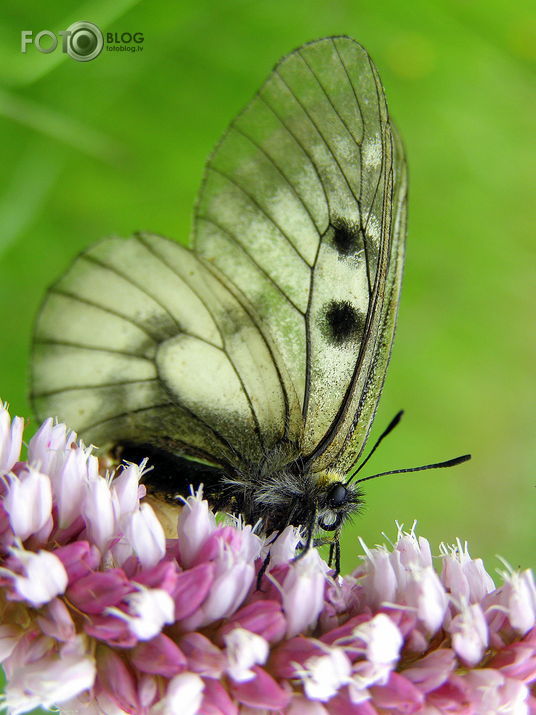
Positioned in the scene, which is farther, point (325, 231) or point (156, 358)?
point (156, 358)

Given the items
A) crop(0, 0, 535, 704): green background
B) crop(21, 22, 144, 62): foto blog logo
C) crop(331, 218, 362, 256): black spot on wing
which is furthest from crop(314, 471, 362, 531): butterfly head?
crop(21, 22, 144, 62): foto blog logo

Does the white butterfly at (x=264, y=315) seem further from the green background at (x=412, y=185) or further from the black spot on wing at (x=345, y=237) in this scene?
the green background at (x=412, y=185)

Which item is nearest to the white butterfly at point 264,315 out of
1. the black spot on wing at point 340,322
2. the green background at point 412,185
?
the black spot on wing at point 340,322

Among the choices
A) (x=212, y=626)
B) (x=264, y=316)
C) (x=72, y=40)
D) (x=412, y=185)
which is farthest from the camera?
(x=412, y=185)

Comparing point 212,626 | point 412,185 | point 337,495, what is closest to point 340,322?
point 337,495

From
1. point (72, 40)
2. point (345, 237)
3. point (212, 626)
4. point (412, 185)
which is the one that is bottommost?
point (212, 626)

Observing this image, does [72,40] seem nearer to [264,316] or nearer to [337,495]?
[264,316]

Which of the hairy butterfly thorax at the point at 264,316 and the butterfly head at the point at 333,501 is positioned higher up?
the hairy butterfly thorax at the point at 264,316

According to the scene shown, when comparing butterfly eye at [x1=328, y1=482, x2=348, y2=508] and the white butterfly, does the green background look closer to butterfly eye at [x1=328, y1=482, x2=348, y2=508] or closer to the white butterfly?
the white butterfly
